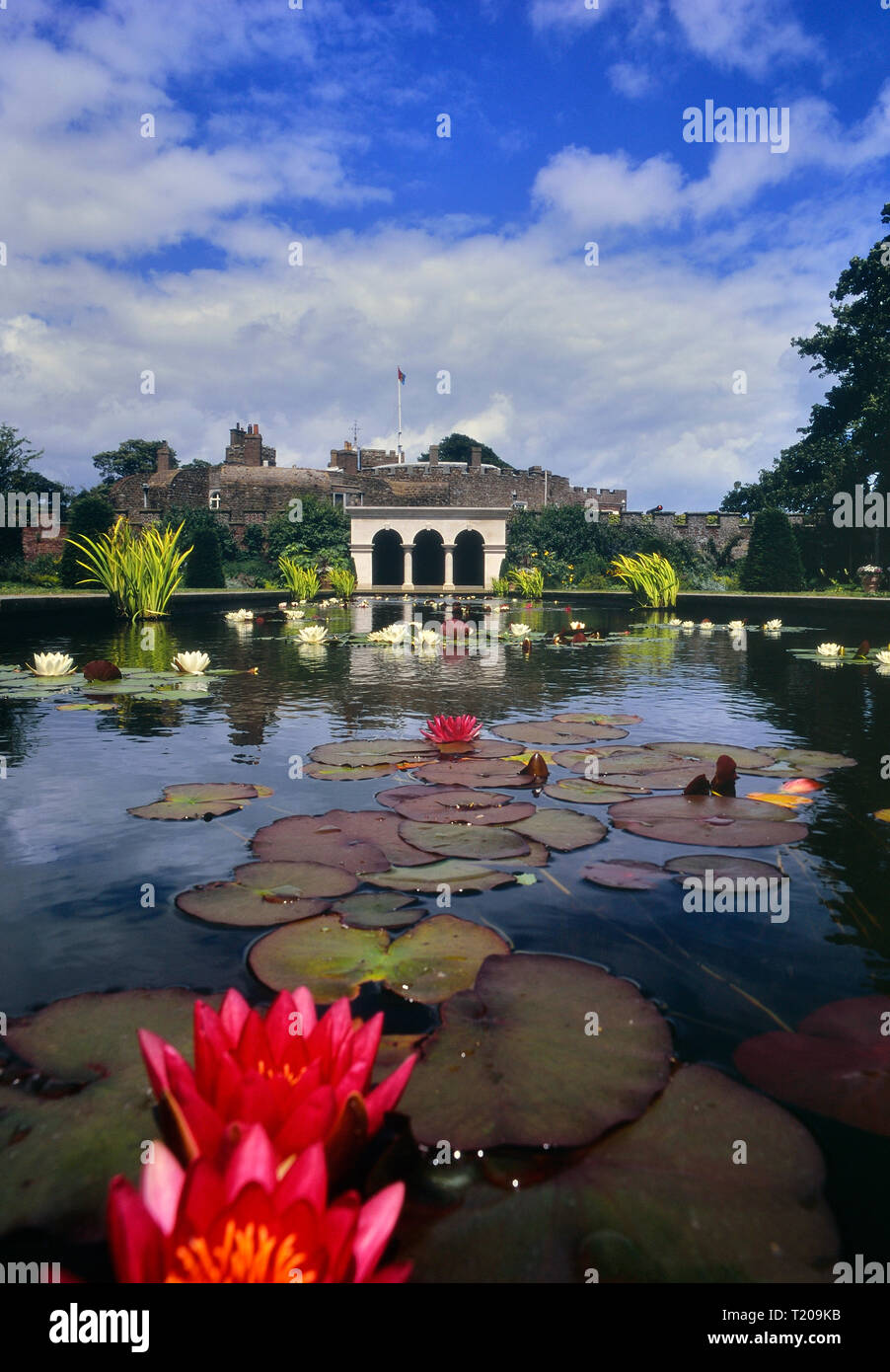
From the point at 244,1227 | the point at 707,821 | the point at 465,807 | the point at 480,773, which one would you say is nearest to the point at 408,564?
the point at 480,773

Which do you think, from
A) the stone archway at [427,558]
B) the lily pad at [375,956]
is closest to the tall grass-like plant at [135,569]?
the lily pad at [375,956]

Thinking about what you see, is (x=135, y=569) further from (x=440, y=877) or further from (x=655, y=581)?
(x=655, y=581)

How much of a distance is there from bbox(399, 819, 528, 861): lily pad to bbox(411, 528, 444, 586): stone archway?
35.8 m

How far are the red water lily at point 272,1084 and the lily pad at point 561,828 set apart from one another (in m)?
1.56

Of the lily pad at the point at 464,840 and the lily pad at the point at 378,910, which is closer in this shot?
the lily pad at the point at 378,910

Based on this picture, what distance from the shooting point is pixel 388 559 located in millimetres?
37375

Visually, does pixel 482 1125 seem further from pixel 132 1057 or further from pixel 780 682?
pixel 780 682

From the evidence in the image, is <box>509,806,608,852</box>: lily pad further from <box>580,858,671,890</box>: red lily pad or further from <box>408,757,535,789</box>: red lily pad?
<box>408,757,535,789</box>: red lily pad

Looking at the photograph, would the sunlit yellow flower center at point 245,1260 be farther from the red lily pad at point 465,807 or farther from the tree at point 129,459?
the tree at point 129,459

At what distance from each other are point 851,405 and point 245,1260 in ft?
111

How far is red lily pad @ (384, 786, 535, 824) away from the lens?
2.76m

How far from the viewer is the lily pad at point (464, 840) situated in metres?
2.44
